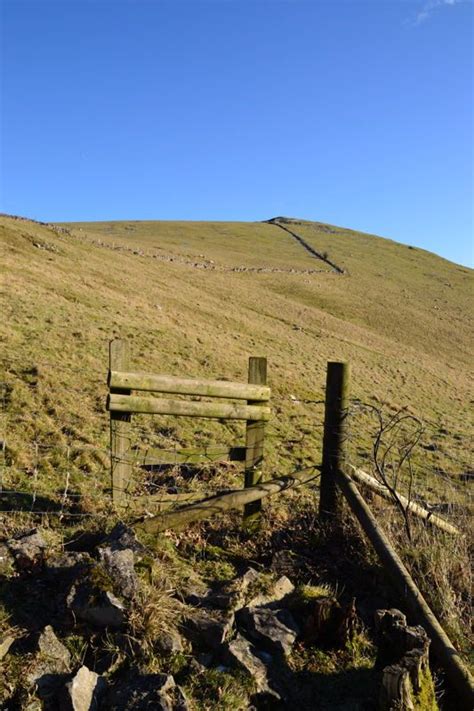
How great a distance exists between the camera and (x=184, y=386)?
5.71 metres

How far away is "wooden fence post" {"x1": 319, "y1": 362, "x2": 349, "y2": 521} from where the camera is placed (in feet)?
18.7

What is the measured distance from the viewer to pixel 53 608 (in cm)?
379

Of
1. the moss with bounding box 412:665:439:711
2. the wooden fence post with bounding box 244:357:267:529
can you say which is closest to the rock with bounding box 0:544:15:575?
the wooden fence post with bounding box 244:357:267:529

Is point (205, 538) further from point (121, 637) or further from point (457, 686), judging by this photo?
point (457, 686)

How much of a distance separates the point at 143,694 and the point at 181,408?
9.89 feet

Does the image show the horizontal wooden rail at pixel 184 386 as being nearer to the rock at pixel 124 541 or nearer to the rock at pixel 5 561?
the rock at pixel 124 541

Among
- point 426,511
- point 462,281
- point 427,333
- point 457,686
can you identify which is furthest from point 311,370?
point 462,281

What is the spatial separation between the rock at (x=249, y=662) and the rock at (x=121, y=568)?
81 cm

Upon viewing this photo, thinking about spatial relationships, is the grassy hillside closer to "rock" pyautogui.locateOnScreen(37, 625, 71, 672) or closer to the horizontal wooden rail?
"rock" pyautogui.locateOnScreen(37, 625, 71, 672)

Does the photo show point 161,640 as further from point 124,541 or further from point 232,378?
point 232,378

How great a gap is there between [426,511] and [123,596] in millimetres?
3566

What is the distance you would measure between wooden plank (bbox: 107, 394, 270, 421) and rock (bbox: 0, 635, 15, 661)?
2402 millimetres

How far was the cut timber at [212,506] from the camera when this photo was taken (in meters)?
5.04

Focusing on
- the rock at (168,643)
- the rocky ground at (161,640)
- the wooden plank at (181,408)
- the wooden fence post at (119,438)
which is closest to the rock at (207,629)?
the rocky ground at (161,640)
